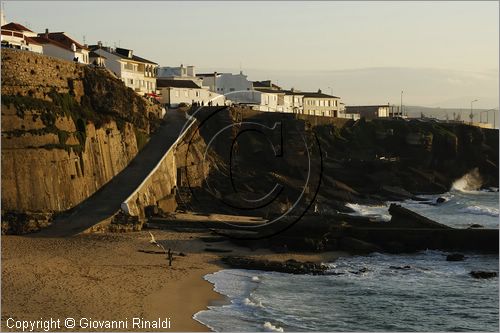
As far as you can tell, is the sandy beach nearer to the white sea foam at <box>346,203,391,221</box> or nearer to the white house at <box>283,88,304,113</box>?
the white sea foam at <box>346,203,391,221</box>

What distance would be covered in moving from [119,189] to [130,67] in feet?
107

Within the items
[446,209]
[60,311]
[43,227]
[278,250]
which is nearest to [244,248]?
[278,250]

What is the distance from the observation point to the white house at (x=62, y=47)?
61219 mm

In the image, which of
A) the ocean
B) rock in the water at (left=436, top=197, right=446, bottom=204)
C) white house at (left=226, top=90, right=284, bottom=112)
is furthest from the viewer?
white house at (left=226, top=90, right=284, bottom=112)

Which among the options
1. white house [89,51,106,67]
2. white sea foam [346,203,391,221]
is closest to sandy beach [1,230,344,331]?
white sea foam [346,203,391,221]

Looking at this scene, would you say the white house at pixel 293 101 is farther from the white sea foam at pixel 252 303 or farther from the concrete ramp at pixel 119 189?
the white sea foam at pixel 252 303

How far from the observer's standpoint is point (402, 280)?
3659 centimetres

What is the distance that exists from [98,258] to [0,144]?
9252 millimetres

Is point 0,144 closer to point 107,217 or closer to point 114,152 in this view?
point 107,217

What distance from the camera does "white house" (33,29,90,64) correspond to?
61219 millimetres

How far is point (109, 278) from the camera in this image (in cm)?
3219

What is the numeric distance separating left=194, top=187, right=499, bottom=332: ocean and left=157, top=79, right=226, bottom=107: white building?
46.2 m

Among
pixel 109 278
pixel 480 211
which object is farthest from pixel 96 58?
pixel 109 278

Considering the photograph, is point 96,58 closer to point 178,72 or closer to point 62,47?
point 62,47
